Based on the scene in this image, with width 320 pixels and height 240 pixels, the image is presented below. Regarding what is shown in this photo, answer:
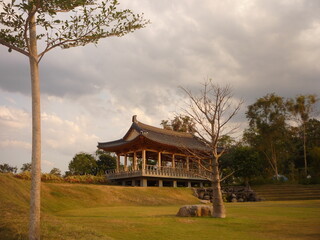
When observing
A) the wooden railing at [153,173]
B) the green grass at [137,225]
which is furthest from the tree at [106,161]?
the green grass at [137,225]

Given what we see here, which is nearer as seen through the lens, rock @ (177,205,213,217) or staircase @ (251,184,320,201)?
rock @ (177,205,213,217)

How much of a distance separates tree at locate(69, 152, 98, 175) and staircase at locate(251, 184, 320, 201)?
72.8 ft

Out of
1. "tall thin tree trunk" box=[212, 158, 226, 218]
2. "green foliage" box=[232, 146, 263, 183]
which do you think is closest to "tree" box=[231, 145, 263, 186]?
"green foliage" box=[232, 146, 263, 183]

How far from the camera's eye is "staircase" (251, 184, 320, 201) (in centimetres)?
2670

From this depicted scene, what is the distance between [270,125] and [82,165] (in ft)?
81.2

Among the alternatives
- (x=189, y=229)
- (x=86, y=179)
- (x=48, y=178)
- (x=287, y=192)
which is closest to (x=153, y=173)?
(x=86, y=179)

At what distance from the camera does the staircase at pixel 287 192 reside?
1051 inches

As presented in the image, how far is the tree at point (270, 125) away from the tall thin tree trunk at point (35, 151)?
114 feet

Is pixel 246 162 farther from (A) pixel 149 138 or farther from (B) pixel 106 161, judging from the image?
(B) pixel 106 161

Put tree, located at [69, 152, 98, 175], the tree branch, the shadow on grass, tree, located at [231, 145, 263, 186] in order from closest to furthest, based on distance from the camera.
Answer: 1. the shadow on grass
2. the tree branch
3. tree, located at [231, 145, 263, 186]
4. tree, located at [69, 152, 98, 175]

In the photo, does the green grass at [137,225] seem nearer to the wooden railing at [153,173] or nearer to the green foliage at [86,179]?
the green foliage at [86,179]

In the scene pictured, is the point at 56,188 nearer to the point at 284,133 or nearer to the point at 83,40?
the point at 83,40

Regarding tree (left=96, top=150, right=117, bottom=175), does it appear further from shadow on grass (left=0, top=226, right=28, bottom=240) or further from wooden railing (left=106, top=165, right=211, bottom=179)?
shadow on grass (left=0, top=226, right=28, bottom=240)

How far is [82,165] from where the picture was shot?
141ft
